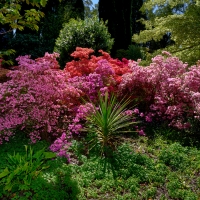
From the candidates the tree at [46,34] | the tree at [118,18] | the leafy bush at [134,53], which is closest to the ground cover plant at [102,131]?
the tree at [46,34]

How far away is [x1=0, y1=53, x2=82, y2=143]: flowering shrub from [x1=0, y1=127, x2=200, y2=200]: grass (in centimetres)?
39

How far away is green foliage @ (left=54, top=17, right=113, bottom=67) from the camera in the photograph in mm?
10555

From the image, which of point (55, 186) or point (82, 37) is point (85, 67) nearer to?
point (82, 37)

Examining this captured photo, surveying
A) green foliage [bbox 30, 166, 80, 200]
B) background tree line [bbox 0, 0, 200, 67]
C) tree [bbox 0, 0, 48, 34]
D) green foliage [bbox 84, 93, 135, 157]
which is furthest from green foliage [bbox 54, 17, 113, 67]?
green foliage [bbox 30, 166, 80, 200]

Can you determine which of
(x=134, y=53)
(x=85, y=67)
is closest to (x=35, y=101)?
(x=85, y=67)

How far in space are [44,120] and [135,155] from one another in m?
1.83

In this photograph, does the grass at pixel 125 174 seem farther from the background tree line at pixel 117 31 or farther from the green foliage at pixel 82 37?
the green foliage at pixel 82 37

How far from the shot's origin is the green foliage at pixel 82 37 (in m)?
10.6

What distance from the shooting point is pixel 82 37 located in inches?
415

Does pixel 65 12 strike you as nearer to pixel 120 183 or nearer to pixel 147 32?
pixel 147 32

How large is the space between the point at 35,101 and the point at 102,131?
4.61 ft

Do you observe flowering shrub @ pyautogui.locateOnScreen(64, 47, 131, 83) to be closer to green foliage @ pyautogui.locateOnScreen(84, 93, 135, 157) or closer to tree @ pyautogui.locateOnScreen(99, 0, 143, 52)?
green foliage @ pyautogui.locateOnScreen(84, 93, 135, 157)

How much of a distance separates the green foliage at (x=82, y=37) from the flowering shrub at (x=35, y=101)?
389cm

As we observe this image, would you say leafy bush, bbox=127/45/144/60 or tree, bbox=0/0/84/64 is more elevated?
tree, bbox=0/0/84/64
